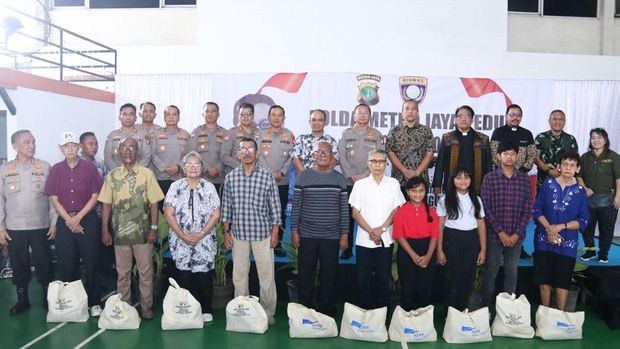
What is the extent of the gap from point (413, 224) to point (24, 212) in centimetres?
311

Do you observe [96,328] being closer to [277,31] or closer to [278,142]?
[278,142]

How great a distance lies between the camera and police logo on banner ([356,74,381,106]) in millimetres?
6496

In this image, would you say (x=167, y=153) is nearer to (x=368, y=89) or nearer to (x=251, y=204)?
(x=251, y=204)

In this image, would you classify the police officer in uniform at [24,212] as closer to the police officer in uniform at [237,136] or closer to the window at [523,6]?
the police officer in uniform at [237,136]

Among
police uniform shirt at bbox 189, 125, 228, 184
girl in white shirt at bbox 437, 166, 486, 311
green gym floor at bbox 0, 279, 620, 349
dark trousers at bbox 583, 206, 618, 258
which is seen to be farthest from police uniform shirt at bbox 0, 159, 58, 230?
dark trousers at bbox 583, 206, 618, 258

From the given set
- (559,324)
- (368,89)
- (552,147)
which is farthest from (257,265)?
(368,89)

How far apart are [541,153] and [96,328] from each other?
13.9 feet

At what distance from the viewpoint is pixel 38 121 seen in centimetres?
605

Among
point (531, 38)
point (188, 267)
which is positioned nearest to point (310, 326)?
point (188, 267)

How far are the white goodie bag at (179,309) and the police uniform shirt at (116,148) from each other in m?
1.66

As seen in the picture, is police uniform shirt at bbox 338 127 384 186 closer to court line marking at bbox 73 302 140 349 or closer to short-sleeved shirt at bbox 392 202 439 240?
short-sleeved shirt at bbox 392 202 439 240

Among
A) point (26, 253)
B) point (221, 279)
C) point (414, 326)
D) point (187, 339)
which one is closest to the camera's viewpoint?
point (414, 326)

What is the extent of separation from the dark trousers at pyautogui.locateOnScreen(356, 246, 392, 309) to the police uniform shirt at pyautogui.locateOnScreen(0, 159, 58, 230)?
8.63 feet

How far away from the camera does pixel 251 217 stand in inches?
151
